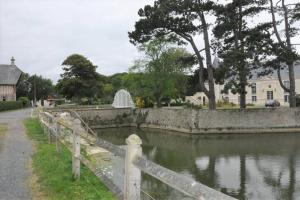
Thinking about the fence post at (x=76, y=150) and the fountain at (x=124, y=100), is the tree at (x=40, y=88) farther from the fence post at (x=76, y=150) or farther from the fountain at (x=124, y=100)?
the fence post at (x=76, y=150)

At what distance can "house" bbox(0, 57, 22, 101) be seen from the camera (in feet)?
212

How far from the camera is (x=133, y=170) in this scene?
13.5 ft

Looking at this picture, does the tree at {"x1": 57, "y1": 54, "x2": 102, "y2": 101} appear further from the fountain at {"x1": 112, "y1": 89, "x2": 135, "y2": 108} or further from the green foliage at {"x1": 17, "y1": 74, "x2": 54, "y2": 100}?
the green foliage at {"x1": 17, "y1": 74, "x2": 54, "y2": 100}

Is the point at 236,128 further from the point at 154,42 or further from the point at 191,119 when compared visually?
the point at 154,42

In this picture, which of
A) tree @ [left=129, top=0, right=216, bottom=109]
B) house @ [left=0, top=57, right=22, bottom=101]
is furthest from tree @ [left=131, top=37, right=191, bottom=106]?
house @ [left=0, top=57, right=22, bottom=101]

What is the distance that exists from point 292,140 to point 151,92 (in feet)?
65.6

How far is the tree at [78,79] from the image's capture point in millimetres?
61656

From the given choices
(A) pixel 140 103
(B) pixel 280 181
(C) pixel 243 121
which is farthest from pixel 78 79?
(B) pixel 280 181

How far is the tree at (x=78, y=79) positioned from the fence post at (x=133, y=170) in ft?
191

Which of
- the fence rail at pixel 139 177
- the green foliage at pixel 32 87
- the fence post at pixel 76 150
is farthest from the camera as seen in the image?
the green foliage at pixel 32 87

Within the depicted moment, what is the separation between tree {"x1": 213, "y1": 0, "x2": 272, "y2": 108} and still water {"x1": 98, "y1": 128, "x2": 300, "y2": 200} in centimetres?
449

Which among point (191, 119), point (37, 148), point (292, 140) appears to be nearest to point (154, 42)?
point (191, 119)

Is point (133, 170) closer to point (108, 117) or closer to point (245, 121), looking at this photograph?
point (245, 121)

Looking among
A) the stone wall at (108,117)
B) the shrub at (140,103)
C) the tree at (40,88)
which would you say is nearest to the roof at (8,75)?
the tree at (40,88)
